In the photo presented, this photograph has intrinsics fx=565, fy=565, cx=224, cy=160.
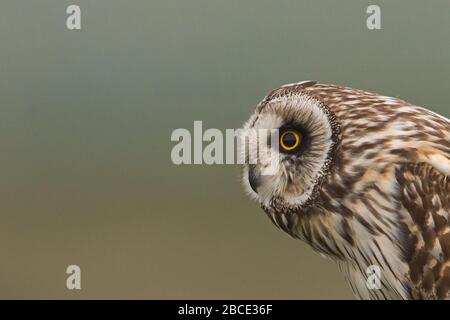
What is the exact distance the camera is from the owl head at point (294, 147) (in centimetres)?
158

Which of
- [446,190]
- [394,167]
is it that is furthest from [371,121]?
[446,190]

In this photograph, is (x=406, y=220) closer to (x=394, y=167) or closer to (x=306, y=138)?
(x=394, y=167)

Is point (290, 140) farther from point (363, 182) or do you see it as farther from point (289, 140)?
point (363, 182)

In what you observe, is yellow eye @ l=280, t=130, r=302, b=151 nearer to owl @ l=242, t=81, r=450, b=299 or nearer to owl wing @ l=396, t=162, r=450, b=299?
owl @ l=242, t=81, r=450, b=299

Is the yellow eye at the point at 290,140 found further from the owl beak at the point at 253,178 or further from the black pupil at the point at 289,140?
the owl beak at the point at 253,178

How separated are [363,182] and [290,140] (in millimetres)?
239

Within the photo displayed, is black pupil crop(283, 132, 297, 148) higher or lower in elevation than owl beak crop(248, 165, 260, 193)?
higher

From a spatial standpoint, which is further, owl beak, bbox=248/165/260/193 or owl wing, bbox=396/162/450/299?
owl beak, bbox=248/165/260/193

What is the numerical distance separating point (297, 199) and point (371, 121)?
304 mm

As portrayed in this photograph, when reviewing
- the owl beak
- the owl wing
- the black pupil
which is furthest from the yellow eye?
the owl wing

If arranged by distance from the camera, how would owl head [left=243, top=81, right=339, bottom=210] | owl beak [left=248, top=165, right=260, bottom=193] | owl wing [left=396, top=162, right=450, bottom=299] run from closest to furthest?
owl wing [left=396, top=162, right=450, bottom=299], owl head [left=243, top=81, right=339, bottom=210], owl beak [left=248, top=165, right=260, bottom=193]

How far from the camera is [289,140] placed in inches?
64.2

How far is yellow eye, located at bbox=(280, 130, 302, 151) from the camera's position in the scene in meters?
1.62

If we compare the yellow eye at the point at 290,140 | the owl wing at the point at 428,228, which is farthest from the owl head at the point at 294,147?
the owl wing at the point at 428,228
